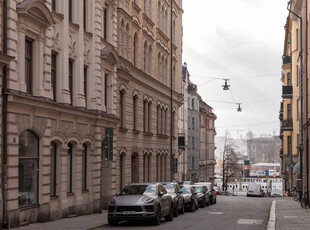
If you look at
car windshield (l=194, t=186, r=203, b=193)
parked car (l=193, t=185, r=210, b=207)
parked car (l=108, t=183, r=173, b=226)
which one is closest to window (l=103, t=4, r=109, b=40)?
parked car (l=108, t=183, r=173, b=226)

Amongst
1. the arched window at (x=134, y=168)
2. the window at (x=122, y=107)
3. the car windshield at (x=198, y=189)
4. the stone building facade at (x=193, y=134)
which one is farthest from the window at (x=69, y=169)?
the stone building facade at (x=193, y=134)

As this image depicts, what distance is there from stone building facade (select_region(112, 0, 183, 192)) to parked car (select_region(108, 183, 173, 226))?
28.8 feet

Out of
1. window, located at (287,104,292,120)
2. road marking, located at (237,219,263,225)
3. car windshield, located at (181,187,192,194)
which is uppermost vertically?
window, located at (287,104,292,120)

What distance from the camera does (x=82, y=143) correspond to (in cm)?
2527

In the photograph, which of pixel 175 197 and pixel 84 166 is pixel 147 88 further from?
pixel 175 197

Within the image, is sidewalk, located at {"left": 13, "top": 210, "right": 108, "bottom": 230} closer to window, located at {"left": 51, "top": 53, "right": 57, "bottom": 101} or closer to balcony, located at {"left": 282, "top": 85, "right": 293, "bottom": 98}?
window, located at {"left": 51, "top": 53, "right": 57, "bottom": 101}

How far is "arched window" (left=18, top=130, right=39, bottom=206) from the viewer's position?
64.1ft

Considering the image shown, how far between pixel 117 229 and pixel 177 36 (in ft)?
108

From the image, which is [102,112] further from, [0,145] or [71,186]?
[0,145]

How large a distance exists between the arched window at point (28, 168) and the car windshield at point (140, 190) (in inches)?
122

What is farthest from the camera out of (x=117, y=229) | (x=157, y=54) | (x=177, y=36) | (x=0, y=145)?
(x=177, y=36)

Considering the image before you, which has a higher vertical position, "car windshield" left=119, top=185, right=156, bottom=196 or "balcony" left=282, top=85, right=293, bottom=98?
"balcony" left=282, top=85, right=293, bottom=98

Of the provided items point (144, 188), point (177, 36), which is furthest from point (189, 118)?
point (144, 188)

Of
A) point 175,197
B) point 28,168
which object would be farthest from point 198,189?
point 28,168
